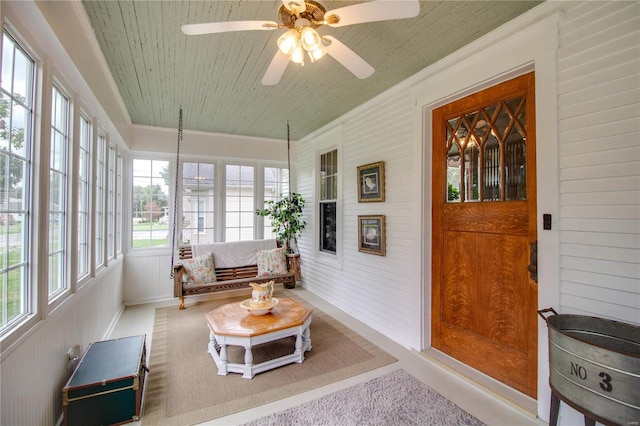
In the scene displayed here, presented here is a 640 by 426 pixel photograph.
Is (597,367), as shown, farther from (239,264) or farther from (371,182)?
(239,264)

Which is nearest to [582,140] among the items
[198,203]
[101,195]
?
[101,195]

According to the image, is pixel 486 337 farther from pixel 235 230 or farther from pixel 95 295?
pixel 235 230

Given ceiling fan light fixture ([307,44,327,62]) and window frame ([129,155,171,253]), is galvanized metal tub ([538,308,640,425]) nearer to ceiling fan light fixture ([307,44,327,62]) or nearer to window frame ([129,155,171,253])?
ceiling fan light fixture ([307,44,327,62])

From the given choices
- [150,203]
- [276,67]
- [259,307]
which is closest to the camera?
[276,67]

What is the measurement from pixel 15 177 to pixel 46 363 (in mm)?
1088

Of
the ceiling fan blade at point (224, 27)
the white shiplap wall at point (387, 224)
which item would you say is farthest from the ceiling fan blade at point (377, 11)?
the white shiplap wall at point (387, 224)

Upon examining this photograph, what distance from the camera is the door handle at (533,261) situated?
2039 mm

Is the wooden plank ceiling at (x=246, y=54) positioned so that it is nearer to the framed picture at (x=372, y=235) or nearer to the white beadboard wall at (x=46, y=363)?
the framed picture at (x=372, y=235)

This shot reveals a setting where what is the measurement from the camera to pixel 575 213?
72.4 inches

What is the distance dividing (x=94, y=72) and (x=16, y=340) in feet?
7.02

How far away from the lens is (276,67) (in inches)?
80.8

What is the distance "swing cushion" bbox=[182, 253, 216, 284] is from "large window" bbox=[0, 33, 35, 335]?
266 cm

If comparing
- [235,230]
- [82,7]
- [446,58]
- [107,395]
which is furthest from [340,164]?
[107,395]

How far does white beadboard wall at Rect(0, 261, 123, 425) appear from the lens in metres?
1.37
